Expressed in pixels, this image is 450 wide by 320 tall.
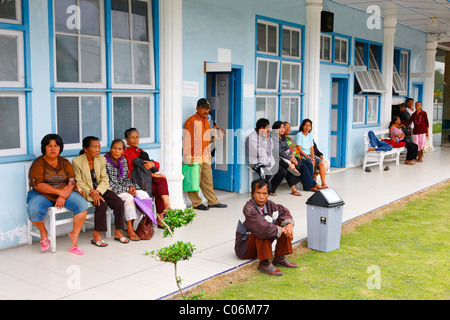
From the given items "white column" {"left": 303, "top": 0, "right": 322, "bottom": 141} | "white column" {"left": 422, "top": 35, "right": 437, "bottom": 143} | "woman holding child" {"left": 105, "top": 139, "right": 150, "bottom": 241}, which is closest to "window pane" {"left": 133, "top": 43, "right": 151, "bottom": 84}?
"woman holding child" {"left": 105, "top": 139, "right": 150, "bottom": 241}

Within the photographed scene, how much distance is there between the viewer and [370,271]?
534cm

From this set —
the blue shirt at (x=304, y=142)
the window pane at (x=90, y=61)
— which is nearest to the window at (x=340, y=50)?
the blue shirt at (x=304, y=142)

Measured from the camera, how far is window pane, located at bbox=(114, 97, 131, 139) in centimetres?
720

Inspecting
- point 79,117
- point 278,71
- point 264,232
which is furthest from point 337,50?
point 264,232

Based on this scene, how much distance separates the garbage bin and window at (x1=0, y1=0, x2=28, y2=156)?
3499 mm

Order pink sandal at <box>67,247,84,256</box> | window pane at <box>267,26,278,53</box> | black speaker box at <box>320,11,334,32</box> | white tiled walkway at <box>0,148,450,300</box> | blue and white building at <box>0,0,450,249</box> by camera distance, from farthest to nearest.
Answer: black speaker box at <box>320,11,334,32</box>
window pane at <box>267,26,278,53</box>
blue and white building at <box>0,0,450,249</box>
pink sandal at <box>67,247,84,256</box>
white tiled walkway at <box>0,148,450,300</box>

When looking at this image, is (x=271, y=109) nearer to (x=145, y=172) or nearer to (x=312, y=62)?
(x=312, y=62)

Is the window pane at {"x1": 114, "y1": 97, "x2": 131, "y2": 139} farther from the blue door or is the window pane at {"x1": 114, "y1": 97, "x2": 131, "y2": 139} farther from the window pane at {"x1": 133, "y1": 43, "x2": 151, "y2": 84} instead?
the blue door

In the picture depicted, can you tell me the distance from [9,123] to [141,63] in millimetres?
2186

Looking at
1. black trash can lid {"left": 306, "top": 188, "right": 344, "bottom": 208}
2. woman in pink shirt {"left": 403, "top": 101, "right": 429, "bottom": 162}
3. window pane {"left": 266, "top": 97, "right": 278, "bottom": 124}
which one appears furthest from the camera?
woman in pink shirt {"left": 403, "top": 101, "right": 429, "bottom": 162}

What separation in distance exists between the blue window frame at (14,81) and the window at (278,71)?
4731 millimetres

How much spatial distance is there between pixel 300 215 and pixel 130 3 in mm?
3972

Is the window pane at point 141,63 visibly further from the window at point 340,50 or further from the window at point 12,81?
the window at point 340,50
